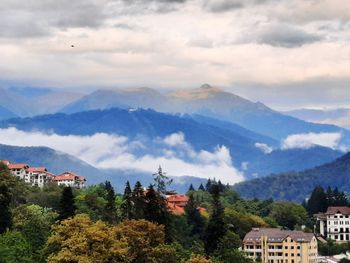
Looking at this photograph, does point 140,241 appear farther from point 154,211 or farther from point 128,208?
point 128,208

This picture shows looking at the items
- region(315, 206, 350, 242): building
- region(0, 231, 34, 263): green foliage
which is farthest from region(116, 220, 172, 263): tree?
region(315, 206, 350, 242): building

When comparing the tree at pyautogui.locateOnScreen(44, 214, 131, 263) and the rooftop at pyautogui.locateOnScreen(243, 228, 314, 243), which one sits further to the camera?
the rooftop at pyautogui.locateOnScreen(243, 228, 314, 243)

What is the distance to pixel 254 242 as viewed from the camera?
127m

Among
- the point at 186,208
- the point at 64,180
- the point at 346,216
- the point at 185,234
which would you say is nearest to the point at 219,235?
the point at 185,234

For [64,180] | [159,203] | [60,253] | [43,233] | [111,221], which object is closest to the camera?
[60,253]

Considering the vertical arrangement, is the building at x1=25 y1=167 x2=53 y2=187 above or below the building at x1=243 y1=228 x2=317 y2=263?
above

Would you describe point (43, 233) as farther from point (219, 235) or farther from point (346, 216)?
point (346, 216)

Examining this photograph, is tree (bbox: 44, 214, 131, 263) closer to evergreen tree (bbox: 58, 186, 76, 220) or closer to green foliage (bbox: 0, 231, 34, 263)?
green foliage (bbox: 0, 231, 34, 263)

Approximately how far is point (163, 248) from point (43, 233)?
515 inches

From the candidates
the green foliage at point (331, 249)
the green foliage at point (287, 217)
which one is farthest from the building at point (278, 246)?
the green foliage at point (287, 217)

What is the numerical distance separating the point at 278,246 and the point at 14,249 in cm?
7322

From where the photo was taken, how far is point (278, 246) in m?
130

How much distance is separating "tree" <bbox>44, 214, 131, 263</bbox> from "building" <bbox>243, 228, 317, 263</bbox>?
211 feet

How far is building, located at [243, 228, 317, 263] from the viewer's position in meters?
127
